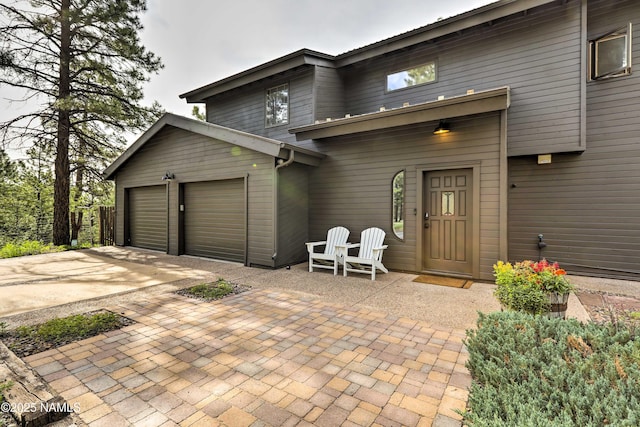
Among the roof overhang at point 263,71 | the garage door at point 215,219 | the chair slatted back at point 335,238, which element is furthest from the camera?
the roof overhang at point 263,71

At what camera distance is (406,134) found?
6098 millimetres

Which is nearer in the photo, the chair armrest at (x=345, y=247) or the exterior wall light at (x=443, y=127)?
the exterior wall light at (x=443, y=127)

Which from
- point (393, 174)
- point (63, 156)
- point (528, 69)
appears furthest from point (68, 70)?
point (528, 69)

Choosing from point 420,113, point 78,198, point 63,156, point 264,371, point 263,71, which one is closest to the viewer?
point 264,371

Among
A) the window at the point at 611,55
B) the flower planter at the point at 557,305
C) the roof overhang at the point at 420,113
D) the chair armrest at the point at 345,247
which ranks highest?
the window at the point at 611,55

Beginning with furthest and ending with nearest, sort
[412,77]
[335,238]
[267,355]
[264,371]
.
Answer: [412,77], [335,238], [267,355], [264,371]

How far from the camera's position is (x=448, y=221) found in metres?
5.78

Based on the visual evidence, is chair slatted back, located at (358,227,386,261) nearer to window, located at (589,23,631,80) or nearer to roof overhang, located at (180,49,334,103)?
roof overhang, located at (180,49,334,103)

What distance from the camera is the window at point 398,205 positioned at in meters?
6.17

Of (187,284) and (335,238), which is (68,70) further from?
(335,238)

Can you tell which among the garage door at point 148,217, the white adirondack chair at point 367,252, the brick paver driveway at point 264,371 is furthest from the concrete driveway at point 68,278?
the white adirondack chair at point 367,252

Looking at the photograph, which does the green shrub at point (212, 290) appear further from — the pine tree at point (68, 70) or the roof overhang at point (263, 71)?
the pine tree at point (68, 70)

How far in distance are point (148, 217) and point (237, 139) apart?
4855mm

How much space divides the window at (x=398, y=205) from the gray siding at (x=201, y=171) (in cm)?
257
